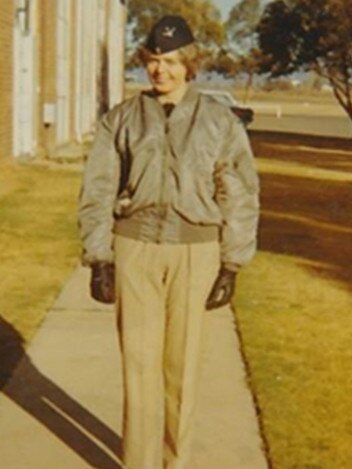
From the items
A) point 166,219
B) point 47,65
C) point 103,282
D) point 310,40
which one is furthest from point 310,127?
point 166,219

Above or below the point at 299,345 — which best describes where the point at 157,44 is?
above

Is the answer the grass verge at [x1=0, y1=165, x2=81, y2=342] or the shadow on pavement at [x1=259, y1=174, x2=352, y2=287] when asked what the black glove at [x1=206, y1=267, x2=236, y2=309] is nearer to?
the grass verge at [x1=0, y1=165, x2=81, y2=342]

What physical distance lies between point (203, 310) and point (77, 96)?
94.5ft

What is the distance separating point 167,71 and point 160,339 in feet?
3.68

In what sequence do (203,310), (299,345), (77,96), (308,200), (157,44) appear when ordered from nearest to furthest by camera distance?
1. (157,44)
2. (203,310)
3. (299,345)
4. (308,200)
5. (77,96)

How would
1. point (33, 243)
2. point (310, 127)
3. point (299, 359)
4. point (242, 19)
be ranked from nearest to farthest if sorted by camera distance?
1. point (299, 359)
2. point (33, 243)
3. point (310, 127)
4. point (242, 19)

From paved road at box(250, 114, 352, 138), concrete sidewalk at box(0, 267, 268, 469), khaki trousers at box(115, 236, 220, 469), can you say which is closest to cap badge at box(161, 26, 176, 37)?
khaki trousers at box(115, 236, 220, 469)

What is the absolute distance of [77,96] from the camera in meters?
33.3

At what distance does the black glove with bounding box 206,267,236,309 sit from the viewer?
496 centimetres

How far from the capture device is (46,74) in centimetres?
Answer: 2658

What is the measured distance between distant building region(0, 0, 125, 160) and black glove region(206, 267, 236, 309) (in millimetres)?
15832

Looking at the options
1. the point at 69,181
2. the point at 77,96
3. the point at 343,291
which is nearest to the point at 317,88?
the point at 77,96

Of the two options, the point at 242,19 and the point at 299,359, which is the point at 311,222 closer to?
the point at 299,359

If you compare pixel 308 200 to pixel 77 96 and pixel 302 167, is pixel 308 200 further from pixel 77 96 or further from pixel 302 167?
pixel 77 96
